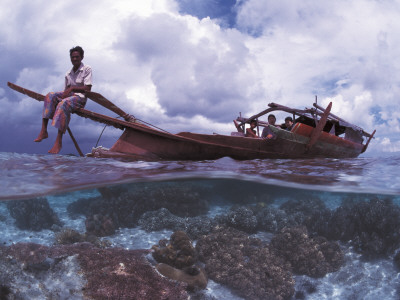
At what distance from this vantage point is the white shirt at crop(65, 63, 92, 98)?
21.9 feet

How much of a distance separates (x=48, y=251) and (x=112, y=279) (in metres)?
2.54

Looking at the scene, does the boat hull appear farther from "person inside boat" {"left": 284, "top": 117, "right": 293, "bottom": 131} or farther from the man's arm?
the man's arm

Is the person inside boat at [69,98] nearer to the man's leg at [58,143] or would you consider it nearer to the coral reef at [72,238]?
the man's leg at [58,143]

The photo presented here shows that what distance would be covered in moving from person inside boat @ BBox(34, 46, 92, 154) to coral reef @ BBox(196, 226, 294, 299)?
5.61m

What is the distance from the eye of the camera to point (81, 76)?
667 centimetres

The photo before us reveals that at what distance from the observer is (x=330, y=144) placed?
10820 mm

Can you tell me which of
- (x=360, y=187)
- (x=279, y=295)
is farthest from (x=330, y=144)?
(x=279, y=295)

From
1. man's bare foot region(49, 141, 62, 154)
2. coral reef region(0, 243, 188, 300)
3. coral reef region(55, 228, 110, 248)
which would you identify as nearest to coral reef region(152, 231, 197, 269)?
coral reef region(0, 243, 188, 300)

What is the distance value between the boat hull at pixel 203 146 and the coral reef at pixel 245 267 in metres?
2.99

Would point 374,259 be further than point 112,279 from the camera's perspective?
Yes

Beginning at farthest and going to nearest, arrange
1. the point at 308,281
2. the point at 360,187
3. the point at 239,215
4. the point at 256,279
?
1. the point at 239,215
2. the point at 360,187
3. the point at 308,281
4. the point at 256,279

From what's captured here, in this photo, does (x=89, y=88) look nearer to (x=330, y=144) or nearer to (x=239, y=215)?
(x=239, y=215)

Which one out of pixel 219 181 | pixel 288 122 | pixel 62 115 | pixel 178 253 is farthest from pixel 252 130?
pixel 62 115

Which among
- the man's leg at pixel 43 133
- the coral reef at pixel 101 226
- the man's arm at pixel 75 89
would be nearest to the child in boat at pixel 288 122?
the man's arm at pixel 75 89
